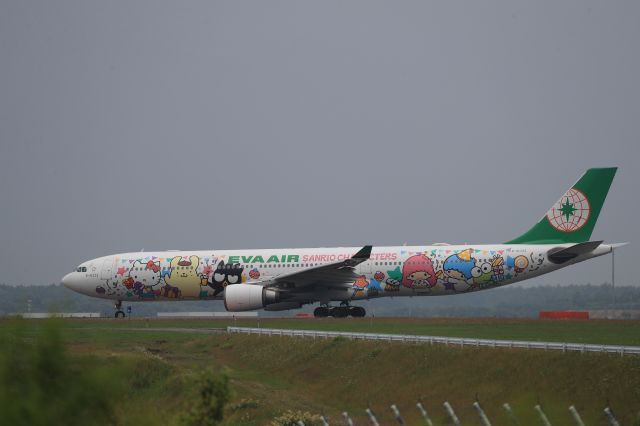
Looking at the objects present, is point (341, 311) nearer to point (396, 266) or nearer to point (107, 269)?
point (396, 266)

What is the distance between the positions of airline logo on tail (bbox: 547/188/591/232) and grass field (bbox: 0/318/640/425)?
6.60 metres

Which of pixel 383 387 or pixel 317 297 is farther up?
pixel 317 297

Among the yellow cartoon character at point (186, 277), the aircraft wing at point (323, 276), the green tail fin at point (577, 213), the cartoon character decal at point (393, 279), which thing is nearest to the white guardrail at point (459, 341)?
the aircraft wing at point (323, 276)

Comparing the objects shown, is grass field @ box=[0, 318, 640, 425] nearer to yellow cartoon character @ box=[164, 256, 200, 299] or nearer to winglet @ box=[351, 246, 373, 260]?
winglet @ box=[351, 246, 373, 260]

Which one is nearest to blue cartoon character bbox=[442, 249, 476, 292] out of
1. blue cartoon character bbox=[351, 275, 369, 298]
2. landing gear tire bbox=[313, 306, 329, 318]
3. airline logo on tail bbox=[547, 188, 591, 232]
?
blue cartoon character bbox=[351, 275, 369, 298]

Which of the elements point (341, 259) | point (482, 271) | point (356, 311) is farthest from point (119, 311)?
point (482, 271)

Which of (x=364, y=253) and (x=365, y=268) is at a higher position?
(x=364, y=253)

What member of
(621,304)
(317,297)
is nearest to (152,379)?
(317,297)

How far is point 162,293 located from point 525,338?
23.6 m

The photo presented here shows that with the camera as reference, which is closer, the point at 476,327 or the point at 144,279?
the point at 476,327

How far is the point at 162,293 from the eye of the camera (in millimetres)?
50000

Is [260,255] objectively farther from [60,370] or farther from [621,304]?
[621,304]

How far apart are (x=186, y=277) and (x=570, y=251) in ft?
64.5

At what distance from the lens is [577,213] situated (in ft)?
151
